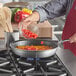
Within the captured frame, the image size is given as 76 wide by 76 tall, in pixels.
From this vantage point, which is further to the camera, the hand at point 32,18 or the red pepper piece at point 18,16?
the red pepper piece at point 18,16

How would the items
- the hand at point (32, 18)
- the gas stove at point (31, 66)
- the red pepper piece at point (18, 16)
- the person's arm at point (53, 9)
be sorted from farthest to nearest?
the red pepper piece at point (18, 16) → the person's arm at point (53, 9) → the hand at point (32, 18) → the gas stove at point (31, 66)

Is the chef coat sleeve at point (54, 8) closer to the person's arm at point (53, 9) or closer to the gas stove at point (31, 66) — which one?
the person's arm at point (53, 9)

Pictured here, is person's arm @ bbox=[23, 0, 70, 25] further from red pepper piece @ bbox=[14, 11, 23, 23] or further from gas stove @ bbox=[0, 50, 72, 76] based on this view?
gas stove @ bbox=[0, 50, 72, 76]

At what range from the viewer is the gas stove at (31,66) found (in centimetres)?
112

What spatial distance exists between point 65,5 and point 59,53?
0.50m

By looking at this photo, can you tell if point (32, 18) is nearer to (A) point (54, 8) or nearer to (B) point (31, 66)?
(A) point (54, 8)

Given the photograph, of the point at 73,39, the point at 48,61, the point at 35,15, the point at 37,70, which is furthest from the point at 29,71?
the point at 35,15


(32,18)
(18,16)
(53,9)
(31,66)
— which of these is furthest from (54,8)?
(31,66)

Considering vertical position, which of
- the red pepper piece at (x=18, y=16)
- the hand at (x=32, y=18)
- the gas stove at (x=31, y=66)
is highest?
the hand at (x=32, y=18)

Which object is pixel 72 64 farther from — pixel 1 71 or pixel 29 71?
pixel 1 71

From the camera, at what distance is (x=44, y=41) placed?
149 cm

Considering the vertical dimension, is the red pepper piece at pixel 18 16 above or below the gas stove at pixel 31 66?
below

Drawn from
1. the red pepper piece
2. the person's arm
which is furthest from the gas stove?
the red pepper piece

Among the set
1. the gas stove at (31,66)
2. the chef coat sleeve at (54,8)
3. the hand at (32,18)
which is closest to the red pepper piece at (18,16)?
the chef coat sleeve at (54,8)
